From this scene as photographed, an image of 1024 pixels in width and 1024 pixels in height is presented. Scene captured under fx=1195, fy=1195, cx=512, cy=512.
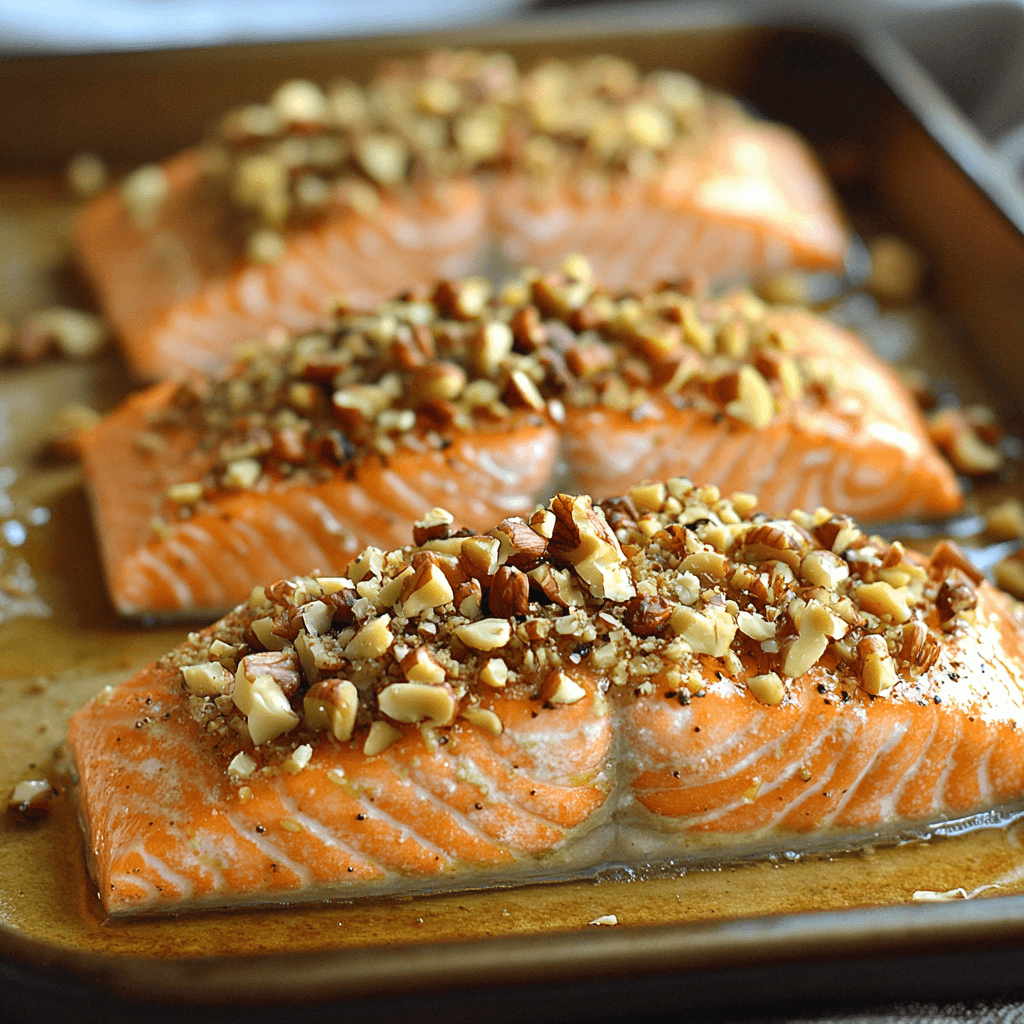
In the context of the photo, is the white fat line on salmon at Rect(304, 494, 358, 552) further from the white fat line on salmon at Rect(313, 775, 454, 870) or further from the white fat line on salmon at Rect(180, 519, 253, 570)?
the white fat line on salmon at Rect(313, 775, 454, 870)

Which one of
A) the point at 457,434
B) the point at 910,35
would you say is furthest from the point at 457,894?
the point at 910,35

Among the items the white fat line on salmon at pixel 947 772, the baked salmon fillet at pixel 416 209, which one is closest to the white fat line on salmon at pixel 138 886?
the white fat line on salmon at pixel 947 772

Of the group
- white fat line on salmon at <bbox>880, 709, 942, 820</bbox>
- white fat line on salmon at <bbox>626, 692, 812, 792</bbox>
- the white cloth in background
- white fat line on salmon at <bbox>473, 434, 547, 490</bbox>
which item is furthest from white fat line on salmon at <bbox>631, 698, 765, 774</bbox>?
the white cloth in background

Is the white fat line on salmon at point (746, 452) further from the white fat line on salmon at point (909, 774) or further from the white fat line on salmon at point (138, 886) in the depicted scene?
the white fat line on salmon at point (138, 886)

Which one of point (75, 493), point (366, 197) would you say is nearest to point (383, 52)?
point (366, 197)

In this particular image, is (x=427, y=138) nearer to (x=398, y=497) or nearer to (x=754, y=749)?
(x=398, y=497)

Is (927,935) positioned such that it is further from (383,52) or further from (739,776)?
(383,52)
